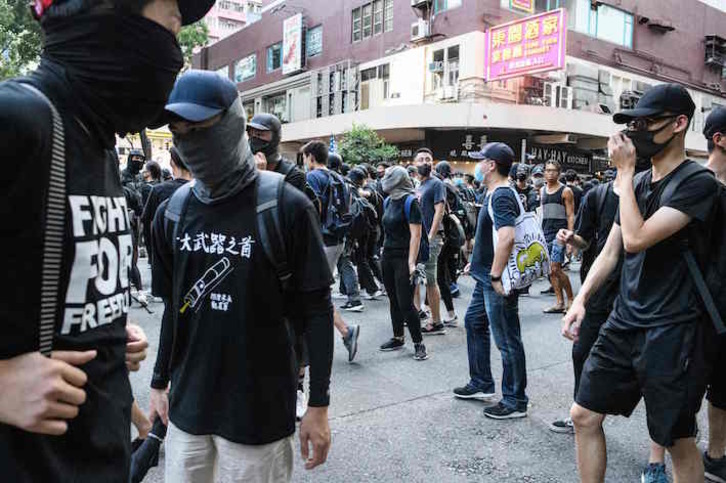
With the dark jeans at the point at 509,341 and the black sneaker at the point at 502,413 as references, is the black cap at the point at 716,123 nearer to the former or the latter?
the dark jeans at the point at 509,341

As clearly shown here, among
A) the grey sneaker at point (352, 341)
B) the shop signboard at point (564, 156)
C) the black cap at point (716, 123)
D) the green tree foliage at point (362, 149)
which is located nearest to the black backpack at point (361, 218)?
the grey sneaker at point (352, 341)

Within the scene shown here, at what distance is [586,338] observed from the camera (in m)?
4.10

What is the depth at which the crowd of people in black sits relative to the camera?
116 centimetres

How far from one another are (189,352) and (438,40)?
1015 inches

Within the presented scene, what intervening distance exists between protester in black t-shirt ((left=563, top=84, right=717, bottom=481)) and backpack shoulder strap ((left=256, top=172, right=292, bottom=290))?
1.70 meters

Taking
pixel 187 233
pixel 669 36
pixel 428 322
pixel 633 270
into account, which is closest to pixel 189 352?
pixel 187 233

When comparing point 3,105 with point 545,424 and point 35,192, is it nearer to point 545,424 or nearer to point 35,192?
point 35,192

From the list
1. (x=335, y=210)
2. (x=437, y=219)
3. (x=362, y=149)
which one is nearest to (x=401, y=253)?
(x=335, y=210)

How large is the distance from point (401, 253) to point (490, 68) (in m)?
20.1

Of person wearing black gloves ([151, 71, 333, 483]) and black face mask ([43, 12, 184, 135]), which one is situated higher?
black face mask ([43, 12, 184, 135])

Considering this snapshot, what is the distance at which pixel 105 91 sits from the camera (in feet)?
4.37

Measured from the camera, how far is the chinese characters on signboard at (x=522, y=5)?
2519 cm

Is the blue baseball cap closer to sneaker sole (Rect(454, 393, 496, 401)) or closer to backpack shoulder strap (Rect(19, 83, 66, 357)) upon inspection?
backpack shoulder strap (Rect(19, 83, 66, 357))

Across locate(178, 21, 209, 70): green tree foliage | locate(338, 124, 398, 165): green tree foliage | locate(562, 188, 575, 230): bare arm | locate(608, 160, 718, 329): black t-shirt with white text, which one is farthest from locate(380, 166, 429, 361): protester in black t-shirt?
locate(178, 21, 209, 70): green tree foliage
